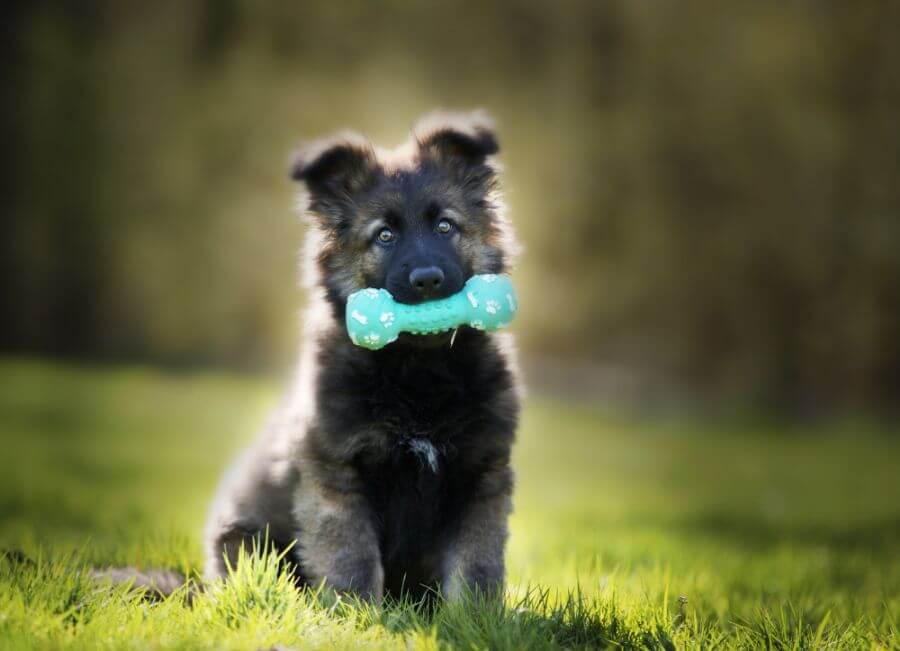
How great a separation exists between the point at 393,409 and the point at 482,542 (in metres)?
0.69

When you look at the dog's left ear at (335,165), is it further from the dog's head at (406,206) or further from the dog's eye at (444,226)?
the dog's eye at (444,226)

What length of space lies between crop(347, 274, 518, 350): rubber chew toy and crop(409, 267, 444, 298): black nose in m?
0.05

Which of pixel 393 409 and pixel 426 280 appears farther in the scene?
pixel 393 409

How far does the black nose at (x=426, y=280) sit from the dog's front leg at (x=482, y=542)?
2.79 feet

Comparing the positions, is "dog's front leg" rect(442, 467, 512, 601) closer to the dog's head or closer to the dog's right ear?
the dog's head

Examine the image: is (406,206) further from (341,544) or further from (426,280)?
(341,544)

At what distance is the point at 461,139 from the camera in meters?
4.47

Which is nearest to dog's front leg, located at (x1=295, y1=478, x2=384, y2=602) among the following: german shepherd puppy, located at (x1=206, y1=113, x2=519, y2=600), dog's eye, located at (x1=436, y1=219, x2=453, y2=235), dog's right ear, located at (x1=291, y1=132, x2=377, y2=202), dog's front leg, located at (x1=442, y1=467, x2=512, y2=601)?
german shepherd puppy, located at (x1=206, y1=113, x2=519, y2=600)

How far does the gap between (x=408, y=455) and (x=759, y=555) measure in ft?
13.2

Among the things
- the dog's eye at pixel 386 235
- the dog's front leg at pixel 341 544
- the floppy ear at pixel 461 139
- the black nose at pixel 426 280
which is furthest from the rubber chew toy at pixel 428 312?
the floppy ear at pixel 461 139

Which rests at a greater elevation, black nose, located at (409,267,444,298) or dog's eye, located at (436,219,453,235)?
dog's eye, located at (436,219,453,235)

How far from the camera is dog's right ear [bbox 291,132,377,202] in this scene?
4.37 m

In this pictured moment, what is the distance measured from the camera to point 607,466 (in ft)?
34.8

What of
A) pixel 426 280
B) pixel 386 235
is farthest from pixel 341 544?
pixel 386 235
